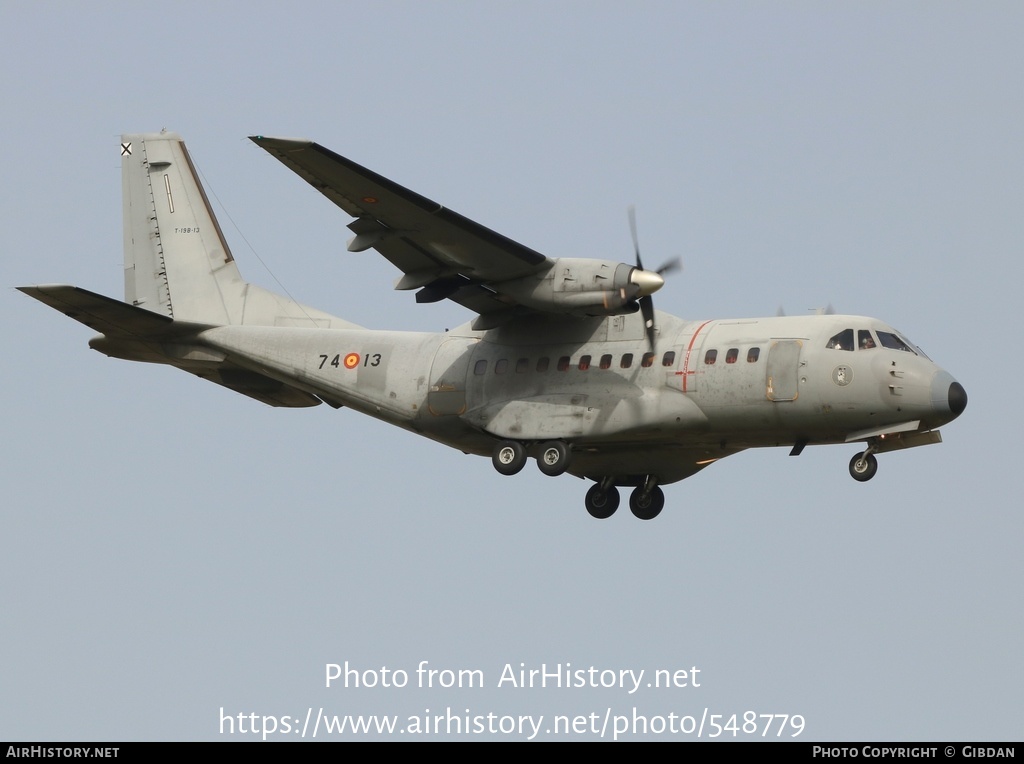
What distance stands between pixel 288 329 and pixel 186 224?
319 centimetres

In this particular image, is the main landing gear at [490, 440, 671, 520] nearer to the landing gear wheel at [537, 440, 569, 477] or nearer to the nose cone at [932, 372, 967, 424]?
the landing gear wheel at [537, 440, 569, 477]

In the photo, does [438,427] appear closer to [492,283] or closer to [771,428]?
[492,283]

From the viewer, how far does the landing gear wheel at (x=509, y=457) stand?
25219mm

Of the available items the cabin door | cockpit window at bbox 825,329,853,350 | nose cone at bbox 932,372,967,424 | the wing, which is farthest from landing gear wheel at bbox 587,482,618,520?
nose cone at bbox 932,372,967,424

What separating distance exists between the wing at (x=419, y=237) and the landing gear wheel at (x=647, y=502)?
145 inches

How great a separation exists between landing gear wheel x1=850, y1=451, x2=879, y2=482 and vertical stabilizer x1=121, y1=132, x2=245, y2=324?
431 inches

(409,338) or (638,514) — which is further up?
(409,338)

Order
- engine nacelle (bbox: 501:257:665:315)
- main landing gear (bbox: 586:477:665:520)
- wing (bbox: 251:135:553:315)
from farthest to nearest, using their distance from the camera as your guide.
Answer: main landing gear (bbox: 586:477:665:520) < engine nacelle (bbox: 501:257:665:315) < wing (bbox: 251:135:553:315)

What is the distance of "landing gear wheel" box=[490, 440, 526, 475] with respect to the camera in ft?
82.7

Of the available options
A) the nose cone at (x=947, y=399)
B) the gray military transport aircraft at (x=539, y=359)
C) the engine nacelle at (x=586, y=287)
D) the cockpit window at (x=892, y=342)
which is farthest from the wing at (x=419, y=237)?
the nose cone at (x=947, y=399)

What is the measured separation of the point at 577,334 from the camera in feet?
83.4

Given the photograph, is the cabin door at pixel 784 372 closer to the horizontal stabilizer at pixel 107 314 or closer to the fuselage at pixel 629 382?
the fuselage at pixel 629 382
